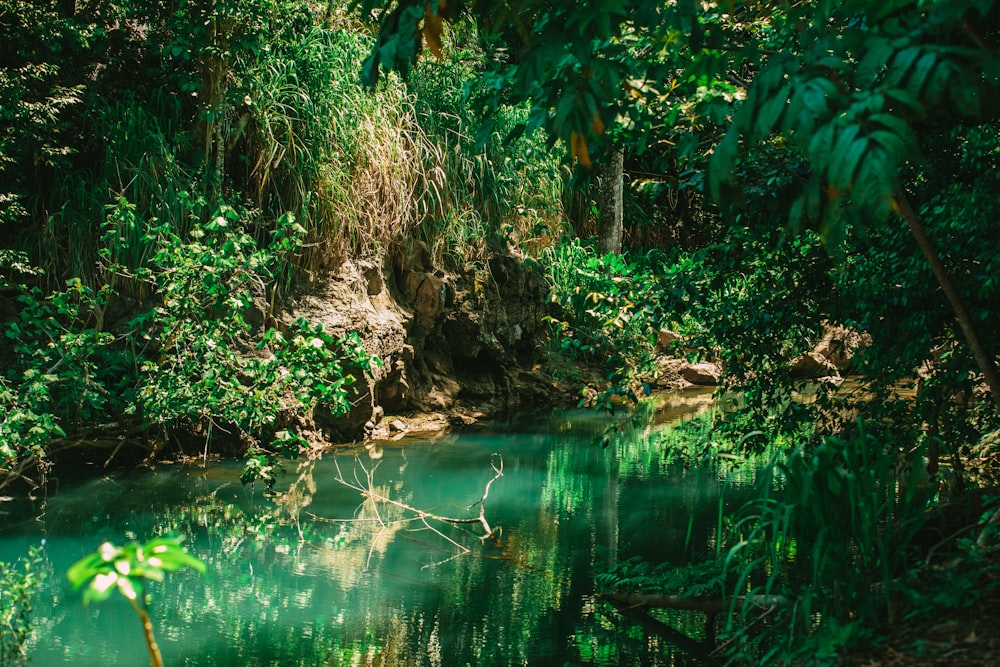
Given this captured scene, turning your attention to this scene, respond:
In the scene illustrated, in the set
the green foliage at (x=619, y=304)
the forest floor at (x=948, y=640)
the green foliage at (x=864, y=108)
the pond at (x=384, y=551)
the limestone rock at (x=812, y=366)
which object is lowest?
the pond at (x=384, y=551)

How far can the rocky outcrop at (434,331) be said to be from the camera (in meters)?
8.44

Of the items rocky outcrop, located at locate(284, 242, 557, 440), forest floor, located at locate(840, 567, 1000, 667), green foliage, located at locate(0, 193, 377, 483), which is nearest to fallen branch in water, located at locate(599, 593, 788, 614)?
forest floor, located at locate(840, 567, 1000, 667)

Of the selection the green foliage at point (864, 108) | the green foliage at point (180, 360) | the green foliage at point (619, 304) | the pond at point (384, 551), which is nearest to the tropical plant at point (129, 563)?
the green foliage at point (864, 108)

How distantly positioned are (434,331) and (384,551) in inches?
188

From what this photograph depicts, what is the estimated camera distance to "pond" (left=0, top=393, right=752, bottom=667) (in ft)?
12.3

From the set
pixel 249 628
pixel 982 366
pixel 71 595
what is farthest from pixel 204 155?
pixel 982 366

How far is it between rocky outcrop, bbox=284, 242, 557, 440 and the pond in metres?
0.96

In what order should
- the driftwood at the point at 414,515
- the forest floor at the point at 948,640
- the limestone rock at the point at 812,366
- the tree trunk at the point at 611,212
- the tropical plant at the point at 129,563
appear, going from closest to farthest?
1. the tropical plant at the point at 129,563
2. the forest floor at the point at 948,640
3. the driftwood at the point at 414,515
4. the limestone rock at the point at 812,366
5. the tree trunk at the point at 611,212

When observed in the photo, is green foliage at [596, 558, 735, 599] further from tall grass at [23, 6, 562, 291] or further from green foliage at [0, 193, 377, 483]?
tall grass at [23, 6, 562, 291]

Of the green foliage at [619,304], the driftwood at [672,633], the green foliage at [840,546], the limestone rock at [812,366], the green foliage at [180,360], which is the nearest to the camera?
the green foliage at [840,546]

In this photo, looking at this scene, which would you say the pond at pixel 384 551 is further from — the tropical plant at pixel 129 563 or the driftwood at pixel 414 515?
the tropical plant at pixel 129 563

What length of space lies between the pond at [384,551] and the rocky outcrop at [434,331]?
0.96 metres

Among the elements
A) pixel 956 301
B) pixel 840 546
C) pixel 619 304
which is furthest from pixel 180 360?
pixel 956 301

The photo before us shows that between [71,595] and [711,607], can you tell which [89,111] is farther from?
[711,607]
